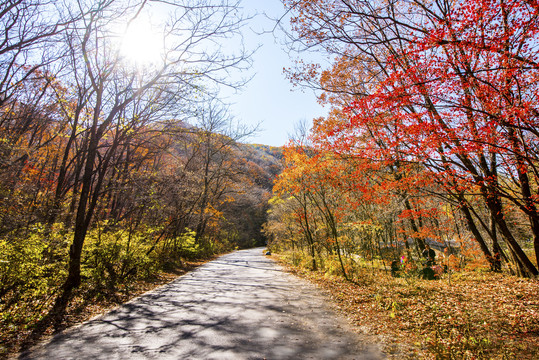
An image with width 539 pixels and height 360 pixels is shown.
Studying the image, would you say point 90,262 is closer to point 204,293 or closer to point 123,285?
point 123,285

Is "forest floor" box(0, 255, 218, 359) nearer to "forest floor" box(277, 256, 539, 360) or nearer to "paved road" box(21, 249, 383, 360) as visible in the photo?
"paved road" box(21, 249, 383, 360)

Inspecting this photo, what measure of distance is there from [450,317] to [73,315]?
25.4ft

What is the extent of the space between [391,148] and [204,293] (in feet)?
25.9

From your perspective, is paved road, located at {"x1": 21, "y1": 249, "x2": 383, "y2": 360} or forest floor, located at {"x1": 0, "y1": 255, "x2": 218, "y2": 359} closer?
paved road, located at {"x1": 21, "y1": 249, "x2": 383, "y2": 360}

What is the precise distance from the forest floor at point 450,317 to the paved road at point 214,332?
66cm

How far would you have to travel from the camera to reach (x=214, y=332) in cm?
428

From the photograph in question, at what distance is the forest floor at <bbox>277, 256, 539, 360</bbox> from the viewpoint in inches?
141

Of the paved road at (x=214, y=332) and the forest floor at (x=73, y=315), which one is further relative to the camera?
the forest floor at (x=73, y=315)

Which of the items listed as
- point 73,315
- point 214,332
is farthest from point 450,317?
point 73,315

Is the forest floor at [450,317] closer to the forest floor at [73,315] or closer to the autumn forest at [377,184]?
the autumn forest at [377,184]

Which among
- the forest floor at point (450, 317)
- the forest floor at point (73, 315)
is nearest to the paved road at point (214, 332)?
the forest floor at point (73, 315)

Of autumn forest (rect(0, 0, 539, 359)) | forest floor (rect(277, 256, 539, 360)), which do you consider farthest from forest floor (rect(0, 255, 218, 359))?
forest floor (rect(277, 256, 539, 360))

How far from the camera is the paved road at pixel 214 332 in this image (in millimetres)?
3531

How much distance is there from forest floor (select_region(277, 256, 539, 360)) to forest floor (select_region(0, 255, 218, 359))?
5.61 metres
